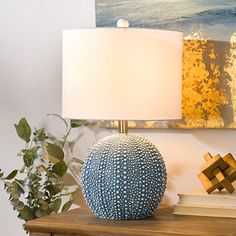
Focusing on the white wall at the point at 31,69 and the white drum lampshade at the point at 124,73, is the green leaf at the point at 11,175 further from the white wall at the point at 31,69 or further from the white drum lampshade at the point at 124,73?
the white drum lampshade at the point at 124,73

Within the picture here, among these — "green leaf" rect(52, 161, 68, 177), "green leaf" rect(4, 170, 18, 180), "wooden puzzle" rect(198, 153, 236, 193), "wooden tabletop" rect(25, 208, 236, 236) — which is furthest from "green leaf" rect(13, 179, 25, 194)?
"wooden puzzle" rect(198, 153, 236, 193)

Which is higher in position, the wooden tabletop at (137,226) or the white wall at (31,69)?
the white wall at (31,69)

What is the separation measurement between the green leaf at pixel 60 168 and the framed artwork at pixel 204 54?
1.18 ft

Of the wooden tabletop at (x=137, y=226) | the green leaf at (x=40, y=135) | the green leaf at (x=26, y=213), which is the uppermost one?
the green leaf at (x=40, y=135)

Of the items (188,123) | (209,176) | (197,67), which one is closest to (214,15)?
(197,67)

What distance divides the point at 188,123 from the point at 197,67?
0.18 m

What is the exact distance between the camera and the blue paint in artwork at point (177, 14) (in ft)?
6.70

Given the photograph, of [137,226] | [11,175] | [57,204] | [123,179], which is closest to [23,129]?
[11,175]

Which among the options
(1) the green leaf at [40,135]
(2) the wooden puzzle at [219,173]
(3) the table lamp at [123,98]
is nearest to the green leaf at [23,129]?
(1) the green leaf at [40,135]

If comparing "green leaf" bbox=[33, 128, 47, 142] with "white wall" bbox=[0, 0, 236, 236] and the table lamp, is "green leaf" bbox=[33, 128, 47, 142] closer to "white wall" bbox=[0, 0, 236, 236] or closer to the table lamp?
"white wall" bbox=[0, 0, 236, 236]

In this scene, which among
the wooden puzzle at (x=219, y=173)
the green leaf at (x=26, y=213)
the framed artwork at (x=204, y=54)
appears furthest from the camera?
the green leaf at (x=26, y=213)

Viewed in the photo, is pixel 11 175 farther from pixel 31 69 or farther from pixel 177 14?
pixel 177 14

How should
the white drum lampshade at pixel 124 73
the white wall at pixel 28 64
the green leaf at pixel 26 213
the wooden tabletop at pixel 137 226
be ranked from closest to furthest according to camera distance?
the wooden tabletop at pixel 137 226
the white drum lampshade at pixel 124 73
the green leaf at pixel 26 213
the white wall at pixel 28 64

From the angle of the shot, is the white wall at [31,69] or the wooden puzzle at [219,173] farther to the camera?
the white wall at [31,69]
